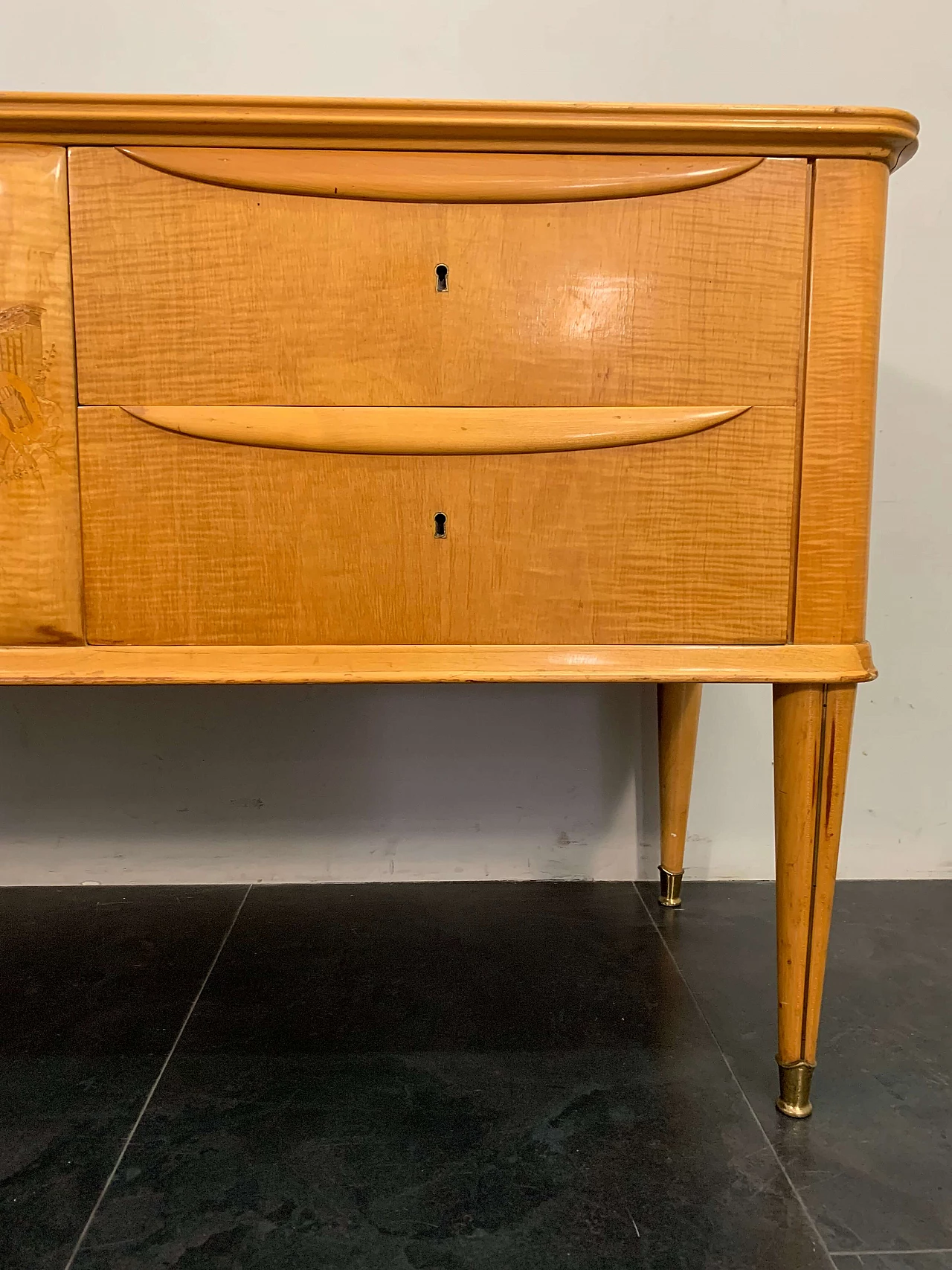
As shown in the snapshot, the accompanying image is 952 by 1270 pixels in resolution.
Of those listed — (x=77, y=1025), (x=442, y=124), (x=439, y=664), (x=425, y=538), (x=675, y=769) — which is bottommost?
(x=77, y=1025)

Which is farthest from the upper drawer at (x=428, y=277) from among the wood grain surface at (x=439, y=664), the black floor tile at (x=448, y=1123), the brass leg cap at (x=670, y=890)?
the brass leg cap at (x=670, y=890)

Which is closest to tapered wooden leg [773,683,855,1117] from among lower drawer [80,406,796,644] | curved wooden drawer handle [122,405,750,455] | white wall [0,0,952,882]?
lower drawer [80,406,796,644]

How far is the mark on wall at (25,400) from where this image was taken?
0.77 meters

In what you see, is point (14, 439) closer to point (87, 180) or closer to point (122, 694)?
point (87, 180)

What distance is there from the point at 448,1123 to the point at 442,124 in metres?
0.90

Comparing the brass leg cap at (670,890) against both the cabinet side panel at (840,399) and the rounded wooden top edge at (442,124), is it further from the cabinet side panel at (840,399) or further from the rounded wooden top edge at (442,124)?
the rounded wooden top edge at (442,124)

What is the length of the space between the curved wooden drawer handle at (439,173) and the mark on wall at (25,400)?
17 centimetres

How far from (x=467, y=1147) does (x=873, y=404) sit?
765 mm

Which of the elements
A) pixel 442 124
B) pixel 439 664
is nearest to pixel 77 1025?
pixel 439 664

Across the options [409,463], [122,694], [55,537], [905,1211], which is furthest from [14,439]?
[905,1211]

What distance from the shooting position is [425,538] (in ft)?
2.64

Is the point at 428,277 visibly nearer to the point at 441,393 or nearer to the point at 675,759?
the point at 441,393

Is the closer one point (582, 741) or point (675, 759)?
point (675, 759)

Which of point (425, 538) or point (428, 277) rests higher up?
point (428, 277)
